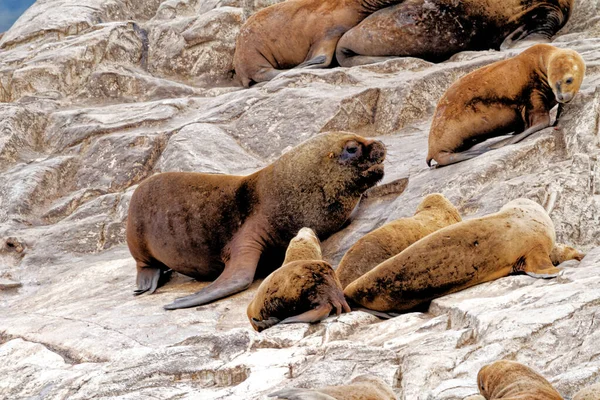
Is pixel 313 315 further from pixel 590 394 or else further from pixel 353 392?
pixel 590 394

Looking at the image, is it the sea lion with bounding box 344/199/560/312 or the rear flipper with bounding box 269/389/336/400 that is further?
the sea lion with bounding box 344/199/560/312

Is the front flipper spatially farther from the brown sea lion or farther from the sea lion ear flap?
the sea lion ear flap

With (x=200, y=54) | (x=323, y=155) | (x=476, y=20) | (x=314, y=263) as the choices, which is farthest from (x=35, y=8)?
(x=314, y=263)

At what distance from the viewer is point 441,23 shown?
34.7 ft

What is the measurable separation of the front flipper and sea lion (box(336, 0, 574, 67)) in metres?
4.25

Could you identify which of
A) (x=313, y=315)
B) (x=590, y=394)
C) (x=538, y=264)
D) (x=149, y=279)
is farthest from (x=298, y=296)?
(x=149, y=279)

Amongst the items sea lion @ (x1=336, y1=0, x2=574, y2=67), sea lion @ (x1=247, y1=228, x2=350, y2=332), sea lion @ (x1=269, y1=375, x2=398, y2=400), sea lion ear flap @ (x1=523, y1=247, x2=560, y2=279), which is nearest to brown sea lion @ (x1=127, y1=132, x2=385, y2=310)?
sea lion @ (x1=247, y1=228, x2=350, y2=332)

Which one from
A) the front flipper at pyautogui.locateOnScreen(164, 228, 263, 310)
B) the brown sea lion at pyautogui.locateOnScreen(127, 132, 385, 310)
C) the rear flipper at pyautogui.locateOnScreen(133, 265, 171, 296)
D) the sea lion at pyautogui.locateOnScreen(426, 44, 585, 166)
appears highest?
the sea lion at pyautogui.locateOnScreen(426, 44, 585, 166)

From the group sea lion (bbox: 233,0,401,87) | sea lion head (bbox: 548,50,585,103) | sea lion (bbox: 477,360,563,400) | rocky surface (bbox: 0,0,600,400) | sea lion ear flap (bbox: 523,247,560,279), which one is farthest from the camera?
sea lion (bbox: 233,0,401,87)

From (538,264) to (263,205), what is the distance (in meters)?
2.88

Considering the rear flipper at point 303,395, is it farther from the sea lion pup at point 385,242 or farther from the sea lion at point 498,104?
the sea lion at point 498,104

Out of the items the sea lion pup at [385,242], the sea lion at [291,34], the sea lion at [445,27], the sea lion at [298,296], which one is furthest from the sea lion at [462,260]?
the sea lion at [291,34]

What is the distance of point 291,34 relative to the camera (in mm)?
11633

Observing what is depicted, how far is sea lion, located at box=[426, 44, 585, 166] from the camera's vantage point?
700 cm
